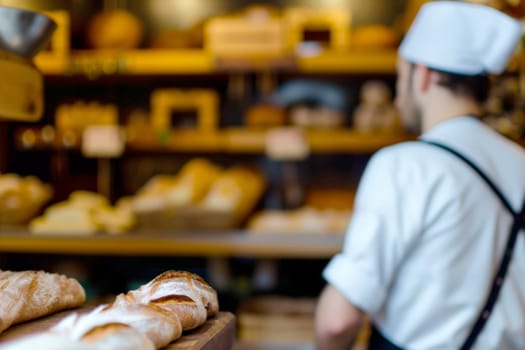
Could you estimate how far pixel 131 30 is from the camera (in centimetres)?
331

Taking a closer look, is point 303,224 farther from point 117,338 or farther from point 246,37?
point 117,338

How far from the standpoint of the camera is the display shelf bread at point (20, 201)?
2.57 meters

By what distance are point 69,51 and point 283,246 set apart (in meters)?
1.69

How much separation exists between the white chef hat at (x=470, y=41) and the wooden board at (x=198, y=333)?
903 mm

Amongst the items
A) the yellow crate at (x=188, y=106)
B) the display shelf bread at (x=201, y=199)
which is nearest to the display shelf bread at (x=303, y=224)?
the display shelf bread at (x=201, y=199)

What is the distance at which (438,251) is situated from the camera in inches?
53.3

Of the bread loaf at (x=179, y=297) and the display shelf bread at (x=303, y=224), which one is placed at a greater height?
the bread loaf at (x=179, y=297)

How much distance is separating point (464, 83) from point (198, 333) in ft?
3.30

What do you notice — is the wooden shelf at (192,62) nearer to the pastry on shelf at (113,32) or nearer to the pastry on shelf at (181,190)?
the pastry on shelf at (113,32)

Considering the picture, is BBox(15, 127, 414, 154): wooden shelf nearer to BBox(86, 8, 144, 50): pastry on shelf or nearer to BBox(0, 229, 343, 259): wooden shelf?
BBox(86, 8, 144, 50): pastry on shelf

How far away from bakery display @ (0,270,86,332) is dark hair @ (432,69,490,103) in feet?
3.32

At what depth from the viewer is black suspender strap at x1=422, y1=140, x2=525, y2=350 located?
134cm

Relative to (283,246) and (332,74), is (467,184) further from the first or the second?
(332,74)

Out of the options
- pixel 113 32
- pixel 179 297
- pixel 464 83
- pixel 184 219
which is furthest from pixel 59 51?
pixel 179 297
